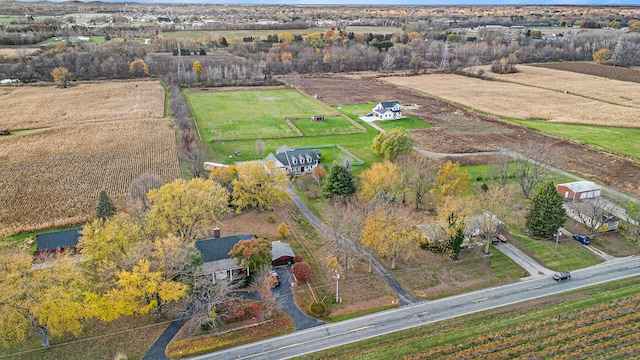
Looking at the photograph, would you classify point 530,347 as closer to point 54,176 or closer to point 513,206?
point 513,206

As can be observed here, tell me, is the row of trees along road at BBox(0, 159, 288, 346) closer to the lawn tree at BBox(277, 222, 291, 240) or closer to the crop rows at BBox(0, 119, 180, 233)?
the lawn tree at BBox(277, 222, 291, 240)

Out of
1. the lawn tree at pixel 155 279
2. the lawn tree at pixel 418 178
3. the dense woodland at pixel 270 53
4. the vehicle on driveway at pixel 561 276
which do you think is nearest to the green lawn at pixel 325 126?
the lawn tree at pixel 418 178

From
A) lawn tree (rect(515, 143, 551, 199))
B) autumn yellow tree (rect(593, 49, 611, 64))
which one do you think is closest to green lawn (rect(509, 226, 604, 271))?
lawn tree (rect(515, 143, 551, 199))

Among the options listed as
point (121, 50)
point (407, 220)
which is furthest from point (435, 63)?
point (407, 220)

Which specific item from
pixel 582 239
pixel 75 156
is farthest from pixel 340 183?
pixel 75 156

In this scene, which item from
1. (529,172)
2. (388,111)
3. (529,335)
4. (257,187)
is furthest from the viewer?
(388,111)

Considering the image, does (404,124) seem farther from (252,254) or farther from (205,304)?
(205,304)
